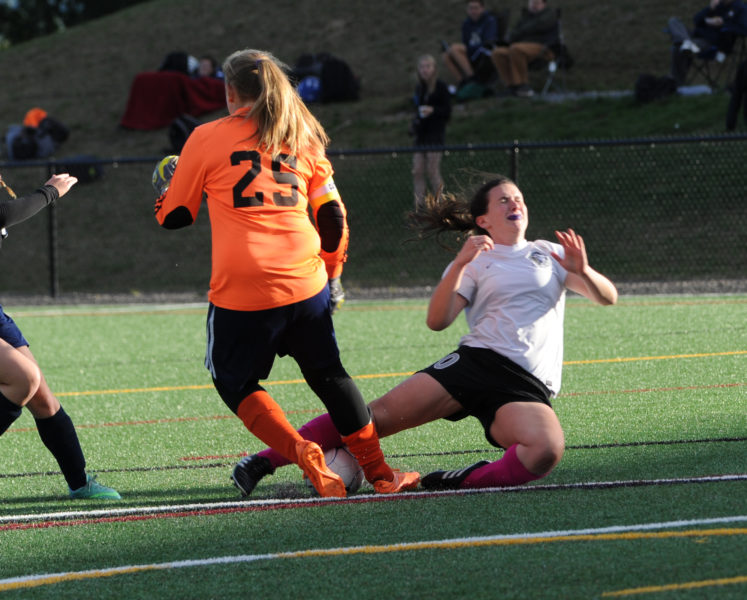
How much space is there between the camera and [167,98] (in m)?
23.2

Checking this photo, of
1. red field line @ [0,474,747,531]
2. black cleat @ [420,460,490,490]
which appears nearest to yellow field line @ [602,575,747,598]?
red field line @ [0,474,747,531]

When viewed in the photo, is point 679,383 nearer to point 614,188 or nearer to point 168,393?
point 168,393

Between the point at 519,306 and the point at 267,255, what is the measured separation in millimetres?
1065

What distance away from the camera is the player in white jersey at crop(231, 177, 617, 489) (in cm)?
440

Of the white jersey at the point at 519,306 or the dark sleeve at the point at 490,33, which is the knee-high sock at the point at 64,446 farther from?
the dark sleeve at the point at 490,33

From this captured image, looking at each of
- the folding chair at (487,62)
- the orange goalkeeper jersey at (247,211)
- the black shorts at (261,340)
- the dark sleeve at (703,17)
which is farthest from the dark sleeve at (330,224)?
the folding chair at (487,62)

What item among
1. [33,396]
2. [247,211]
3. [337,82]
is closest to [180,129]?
[337,82]

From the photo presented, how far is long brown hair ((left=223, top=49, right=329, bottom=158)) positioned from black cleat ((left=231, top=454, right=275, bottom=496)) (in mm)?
1259

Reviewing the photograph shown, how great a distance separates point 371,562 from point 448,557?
236mm

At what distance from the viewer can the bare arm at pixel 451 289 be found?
438 centimetres

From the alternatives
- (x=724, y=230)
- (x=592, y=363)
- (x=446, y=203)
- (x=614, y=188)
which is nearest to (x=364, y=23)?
(x=614, y=188)

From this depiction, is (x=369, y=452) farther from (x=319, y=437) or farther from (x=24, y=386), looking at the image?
(x=24, y=386)

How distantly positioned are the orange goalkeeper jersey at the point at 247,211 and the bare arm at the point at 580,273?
40.0 inches

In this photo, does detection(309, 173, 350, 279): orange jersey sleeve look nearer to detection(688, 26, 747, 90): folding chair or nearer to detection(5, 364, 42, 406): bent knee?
detection(5, 364, 42, 406): bent knee
